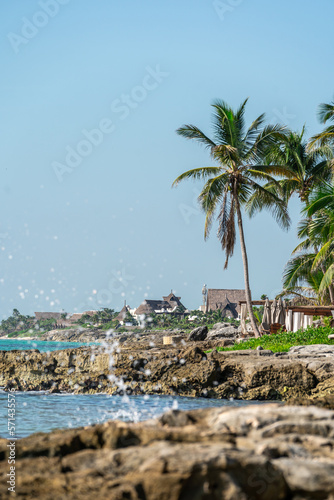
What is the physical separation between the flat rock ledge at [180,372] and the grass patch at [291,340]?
9.00ft

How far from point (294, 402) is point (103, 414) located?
5.10 m

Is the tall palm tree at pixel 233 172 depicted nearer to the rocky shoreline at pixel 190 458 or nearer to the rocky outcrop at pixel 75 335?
the rocky shoreline at pixel 190 458

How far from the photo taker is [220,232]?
2311 centimetres

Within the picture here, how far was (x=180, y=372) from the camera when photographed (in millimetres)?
13758

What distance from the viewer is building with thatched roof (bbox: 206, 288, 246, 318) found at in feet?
266

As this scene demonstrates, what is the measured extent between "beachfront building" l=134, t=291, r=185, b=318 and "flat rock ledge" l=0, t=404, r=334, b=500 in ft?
291

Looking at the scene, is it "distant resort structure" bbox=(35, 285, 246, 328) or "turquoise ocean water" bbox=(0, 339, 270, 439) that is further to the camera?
"distant resort structure" bbox=(35, 285, 246, 328)

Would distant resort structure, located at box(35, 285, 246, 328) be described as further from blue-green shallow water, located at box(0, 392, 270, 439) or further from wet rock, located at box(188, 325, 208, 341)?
blue-green shallow water, located at box(0, 392, 270, 439)

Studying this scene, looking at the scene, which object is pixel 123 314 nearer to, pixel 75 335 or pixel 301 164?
pixel 75 335

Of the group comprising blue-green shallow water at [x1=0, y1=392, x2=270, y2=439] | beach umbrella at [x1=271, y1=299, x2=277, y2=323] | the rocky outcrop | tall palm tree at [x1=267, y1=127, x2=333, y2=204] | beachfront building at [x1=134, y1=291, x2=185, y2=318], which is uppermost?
tall palm tree at [x1=267, y1=127, x2=333, y2=204]

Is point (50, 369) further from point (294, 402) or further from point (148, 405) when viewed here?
point (294, 402)

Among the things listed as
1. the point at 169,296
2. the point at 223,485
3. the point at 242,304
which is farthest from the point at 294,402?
the point at 169,296

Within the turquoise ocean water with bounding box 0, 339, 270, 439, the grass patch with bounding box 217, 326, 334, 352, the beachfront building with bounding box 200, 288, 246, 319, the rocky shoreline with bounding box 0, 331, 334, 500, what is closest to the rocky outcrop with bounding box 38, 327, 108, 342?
the beachfront building with bounding box 200, 288, 246, 319

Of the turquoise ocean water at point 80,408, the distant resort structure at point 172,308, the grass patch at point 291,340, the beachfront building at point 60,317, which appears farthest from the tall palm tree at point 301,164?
the beachfront building at point 60,317
